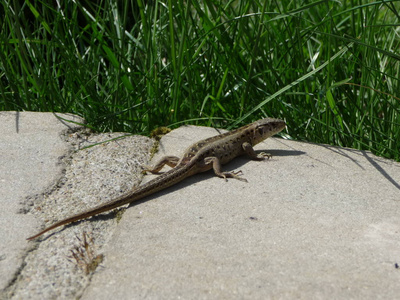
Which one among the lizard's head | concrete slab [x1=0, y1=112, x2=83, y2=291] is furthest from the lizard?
concrete slab [x1=0, y1=112, x2=83, y2=291]

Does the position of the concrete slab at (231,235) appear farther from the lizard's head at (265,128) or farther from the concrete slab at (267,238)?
the lizard's head at (265,128)

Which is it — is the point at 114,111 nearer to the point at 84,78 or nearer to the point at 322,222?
the point at 84,78

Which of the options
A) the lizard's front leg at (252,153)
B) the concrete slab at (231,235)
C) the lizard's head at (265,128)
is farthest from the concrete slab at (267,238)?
the lizard's head at (265,128)

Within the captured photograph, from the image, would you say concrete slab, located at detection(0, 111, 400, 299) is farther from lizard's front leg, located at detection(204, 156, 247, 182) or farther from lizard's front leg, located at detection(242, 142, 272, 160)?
lizard's front leg, located at detection(242, 142, 272, 160)

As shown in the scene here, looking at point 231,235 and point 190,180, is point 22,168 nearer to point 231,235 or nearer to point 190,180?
point 190,180

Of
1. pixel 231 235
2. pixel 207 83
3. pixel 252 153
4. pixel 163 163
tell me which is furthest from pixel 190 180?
pixel 207 83

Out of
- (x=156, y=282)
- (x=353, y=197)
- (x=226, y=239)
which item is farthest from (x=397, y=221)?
(x=156, y=282)
